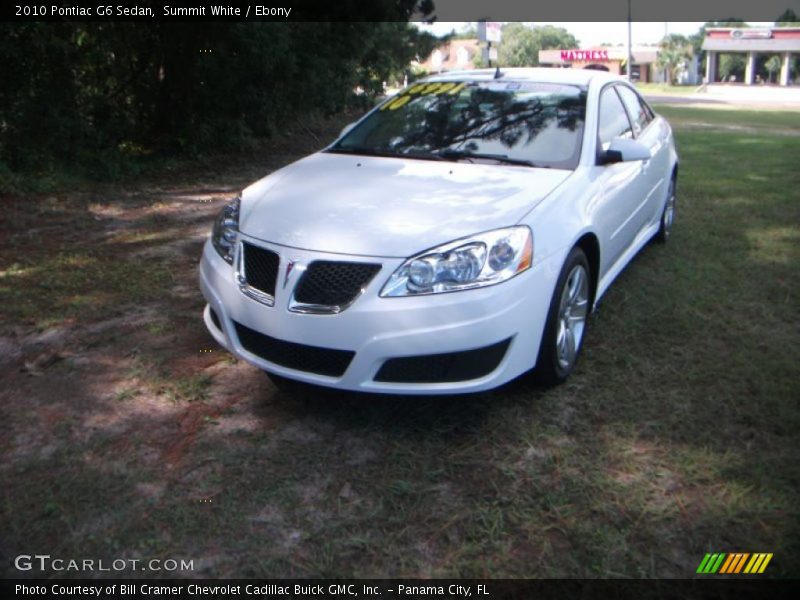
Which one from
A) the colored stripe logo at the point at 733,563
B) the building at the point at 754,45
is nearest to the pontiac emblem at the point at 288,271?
the colored stripe logo at the point at 733,563

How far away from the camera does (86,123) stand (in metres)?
9.79

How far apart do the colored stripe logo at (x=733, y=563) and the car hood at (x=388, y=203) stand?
5.14 ft

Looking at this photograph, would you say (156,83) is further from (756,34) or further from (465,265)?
(756,34)

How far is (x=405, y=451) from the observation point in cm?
324

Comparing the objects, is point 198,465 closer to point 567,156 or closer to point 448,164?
point 448,164

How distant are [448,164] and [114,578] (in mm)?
2641

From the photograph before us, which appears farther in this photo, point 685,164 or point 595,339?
point 685,164

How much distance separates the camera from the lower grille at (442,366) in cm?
315

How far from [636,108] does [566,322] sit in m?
2.62

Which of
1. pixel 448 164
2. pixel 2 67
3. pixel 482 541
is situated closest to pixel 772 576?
pixel 482 541

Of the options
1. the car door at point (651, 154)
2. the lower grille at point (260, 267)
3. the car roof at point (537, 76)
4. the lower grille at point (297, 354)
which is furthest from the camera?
the car door at point (651, 154)

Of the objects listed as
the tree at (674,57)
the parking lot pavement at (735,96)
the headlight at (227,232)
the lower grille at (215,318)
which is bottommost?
the parking lot pavement at (735,96)

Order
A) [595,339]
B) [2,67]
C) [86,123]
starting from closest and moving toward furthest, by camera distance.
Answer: [595,339] < [2,67] < [86,123]

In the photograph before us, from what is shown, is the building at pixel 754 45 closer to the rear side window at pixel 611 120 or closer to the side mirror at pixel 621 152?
the rear side window at pixel 611 120
